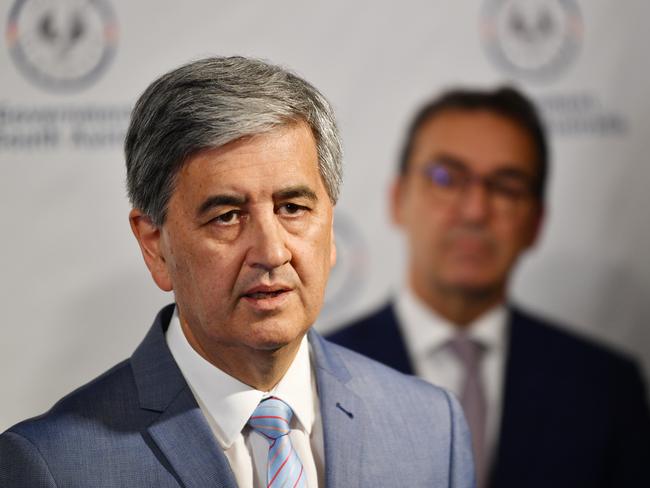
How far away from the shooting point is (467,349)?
3020 mm

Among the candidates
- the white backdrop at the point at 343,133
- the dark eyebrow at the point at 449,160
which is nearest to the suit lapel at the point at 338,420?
the white backdrop at the point at 343,133

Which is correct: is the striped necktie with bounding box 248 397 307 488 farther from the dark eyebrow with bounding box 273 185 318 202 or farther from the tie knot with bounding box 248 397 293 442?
the dark eyebrow with bounding box 273 185 318 202

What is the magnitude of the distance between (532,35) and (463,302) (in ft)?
3.10

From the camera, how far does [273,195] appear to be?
1.41 m

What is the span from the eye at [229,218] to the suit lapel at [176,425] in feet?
0.90

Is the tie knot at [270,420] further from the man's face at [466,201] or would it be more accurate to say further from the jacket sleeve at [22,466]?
the man's face at [466,201]

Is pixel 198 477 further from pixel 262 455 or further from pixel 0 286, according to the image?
pixel 0 286

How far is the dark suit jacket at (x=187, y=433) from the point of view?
140 centimetres

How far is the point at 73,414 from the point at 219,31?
67.2 inches

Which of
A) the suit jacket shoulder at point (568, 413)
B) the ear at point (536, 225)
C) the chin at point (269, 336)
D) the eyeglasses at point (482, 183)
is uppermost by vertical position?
the chin at point (269, 336)

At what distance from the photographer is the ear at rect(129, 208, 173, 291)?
1516 millimetres

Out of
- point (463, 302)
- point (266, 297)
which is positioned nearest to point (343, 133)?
point (463, 302)

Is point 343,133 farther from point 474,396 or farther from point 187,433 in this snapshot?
point 187,433

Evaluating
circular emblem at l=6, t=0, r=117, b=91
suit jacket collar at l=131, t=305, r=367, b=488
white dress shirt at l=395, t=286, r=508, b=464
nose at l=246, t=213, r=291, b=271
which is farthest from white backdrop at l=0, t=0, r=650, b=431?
nose at l=246, t=213, r=291, b=271
